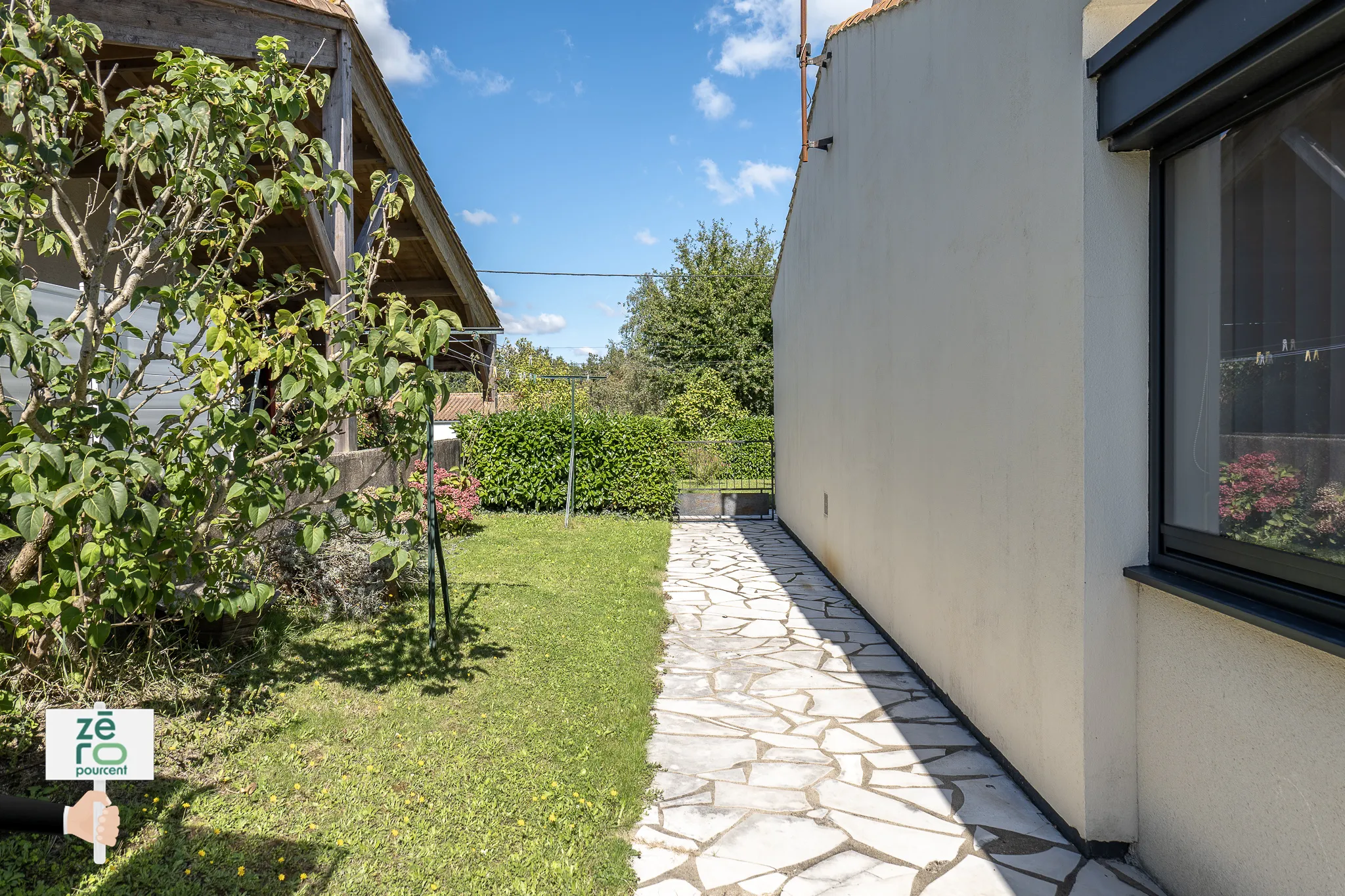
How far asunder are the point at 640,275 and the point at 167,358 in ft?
78.9

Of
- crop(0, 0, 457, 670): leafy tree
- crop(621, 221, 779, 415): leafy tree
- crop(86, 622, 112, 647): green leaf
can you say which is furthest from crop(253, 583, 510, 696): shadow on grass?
crop(621, 221, 779, 415): leafy tree

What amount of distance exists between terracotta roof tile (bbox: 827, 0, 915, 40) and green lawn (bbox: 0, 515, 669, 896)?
4952 mm

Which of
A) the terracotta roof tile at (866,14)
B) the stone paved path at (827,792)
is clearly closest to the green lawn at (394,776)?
the stone paved path at (827,792)

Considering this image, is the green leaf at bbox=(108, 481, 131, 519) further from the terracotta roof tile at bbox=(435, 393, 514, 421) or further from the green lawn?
the terracotta roof tile at bbox=(435, 393, 514, 421)

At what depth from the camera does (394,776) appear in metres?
3.42

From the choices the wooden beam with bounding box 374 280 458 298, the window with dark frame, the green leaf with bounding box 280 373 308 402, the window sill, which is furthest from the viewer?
the wooden beam with bounding box 374 280 458 298

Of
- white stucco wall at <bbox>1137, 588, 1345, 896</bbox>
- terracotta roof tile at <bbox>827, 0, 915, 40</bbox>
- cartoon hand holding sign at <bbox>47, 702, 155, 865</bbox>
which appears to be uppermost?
terracotta roof tile at <bbox>827, 0, 915, 40</bbox>

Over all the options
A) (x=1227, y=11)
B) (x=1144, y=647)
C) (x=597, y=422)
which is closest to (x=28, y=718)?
(x=1144, y=647)

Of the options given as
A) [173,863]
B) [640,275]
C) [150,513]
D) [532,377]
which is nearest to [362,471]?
[150,513]

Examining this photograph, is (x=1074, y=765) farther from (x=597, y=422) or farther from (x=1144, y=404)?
(x=597, y=422)

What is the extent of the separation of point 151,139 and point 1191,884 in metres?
4.59

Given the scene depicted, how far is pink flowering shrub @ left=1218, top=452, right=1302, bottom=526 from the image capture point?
2238 millimetres

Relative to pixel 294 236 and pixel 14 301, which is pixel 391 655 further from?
pixel 294 236

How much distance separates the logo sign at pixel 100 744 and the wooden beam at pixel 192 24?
5.16 meters
